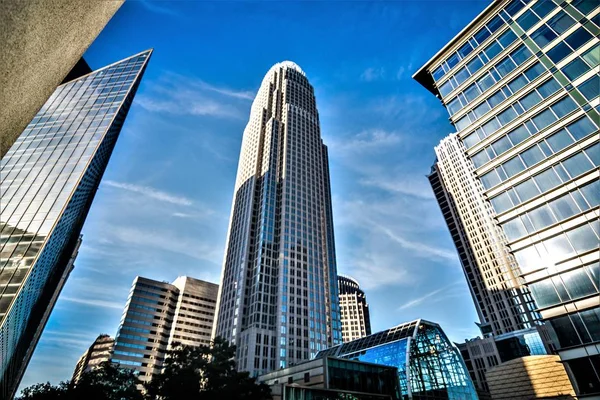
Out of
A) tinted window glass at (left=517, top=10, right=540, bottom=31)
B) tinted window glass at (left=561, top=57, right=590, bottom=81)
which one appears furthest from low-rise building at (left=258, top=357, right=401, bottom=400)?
tinted window glass at (left=517, top=10, right=540, bottom=31)

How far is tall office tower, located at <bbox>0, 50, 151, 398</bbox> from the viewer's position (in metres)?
43.8

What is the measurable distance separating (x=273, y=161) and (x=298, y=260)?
40614 mm

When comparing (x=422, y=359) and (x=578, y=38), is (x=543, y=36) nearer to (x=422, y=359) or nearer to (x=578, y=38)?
(x=578, y=38)

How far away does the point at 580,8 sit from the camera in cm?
2708

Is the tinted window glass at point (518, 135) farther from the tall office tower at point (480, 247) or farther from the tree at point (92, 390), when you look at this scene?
the tall office tower at point (480, 247)

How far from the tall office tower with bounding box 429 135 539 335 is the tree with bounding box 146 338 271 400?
3854 inches

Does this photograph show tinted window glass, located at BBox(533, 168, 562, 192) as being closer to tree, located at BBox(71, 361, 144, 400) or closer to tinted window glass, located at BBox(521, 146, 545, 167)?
tinted window glass, located at BBox(521, 146, 545, 167)

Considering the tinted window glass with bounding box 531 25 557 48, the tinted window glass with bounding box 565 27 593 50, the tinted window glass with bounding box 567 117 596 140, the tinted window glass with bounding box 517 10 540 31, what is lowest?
the tinted window glass with bounding box 567 117 596 140

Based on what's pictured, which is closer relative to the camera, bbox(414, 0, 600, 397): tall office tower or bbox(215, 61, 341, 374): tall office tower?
bbox(414, 0, 600, 397): tall office tower

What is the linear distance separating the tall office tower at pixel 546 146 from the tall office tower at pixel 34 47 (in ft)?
97.7

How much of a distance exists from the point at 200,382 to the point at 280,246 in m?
71.7

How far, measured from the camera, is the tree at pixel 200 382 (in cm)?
2916

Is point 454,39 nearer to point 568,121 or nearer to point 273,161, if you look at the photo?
point 568,121

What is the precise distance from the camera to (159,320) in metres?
136
